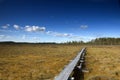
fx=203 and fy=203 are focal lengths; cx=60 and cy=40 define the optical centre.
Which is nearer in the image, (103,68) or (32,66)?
(103,68)

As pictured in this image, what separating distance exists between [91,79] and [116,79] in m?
1.16

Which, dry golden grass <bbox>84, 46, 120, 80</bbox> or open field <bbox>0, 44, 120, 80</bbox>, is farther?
open field <bbox>0, 44, 120, 80</bbox>

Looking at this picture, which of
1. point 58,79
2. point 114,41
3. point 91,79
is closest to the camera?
point 58,79

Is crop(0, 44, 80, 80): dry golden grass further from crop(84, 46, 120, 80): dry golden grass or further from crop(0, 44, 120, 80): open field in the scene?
crop(84, 46, 120, 80): dry golden grass

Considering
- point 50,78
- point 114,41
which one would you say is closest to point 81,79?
point 50,78

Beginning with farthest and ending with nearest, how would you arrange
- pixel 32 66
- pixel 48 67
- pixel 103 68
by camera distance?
pixel 32 66 → pixel 48 67 → pixel 103 68

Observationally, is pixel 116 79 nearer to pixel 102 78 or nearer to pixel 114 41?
pixel 102 78

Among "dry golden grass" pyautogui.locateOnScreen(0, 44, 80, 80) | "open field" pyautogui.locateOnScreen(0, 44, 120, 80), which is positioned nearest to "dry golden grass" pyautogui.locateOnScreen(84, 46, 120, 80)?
"open field" pyautogui.locateOnScreen(0, 44, 120, 80)

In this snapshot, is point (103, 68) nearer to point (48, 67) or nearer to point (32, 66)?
point (48, 67)

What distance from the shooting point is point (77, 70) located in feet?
30.7

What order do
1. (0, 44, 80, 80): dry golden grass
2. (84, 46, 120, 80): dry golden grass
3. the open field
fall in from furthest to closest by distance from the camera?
(0, 44, 80, 80): dry golden grass
the open field
(84, 46, 120, 80): dry golden grass

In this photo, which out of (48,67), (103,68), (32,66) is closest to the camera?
(103,68)

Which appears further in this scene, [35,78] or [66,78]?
[35,78]

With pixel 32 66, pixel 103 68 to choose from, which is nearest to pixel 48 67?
pixel 32 66
